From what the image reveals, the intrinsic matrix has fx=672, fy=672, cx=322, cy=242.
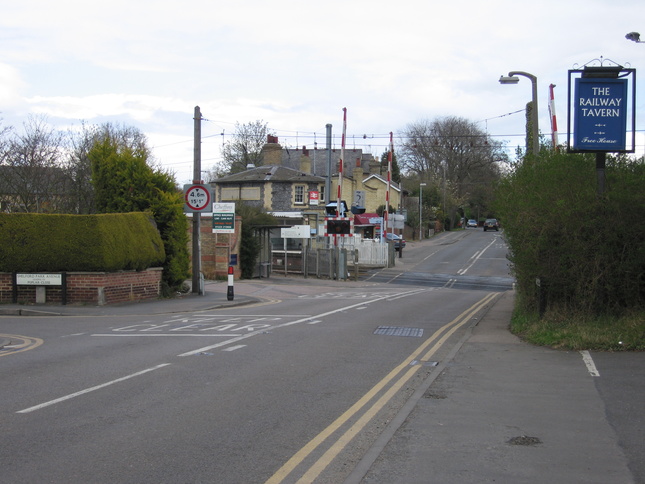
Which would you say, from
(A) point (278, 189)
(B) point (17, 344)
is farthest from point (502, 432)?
(A) point (278, 189)

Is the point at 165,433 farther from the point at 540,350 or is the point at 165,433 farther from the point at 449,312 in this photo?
the point at 449,312

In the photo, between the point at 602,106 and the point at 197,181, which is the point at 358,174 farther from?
the point at 602,106

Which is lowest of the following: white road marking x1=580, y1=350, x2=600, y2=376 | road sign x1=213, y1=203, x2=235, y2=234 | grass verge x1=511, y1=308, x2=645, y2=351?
white road marking x1=580, y1=350, x2=600, y2=376

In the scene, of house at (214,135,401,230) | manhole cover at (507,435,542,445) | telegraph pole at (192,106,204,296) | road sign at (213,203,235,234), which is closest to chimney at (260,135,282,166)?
house at (214,135,401,230)

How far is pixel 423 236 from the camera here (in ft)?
289

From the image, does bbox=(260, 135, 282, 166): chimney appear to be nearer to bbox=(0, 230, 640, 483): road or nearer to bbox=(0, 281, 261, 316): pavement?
bbox=(0, 281, 261, 316): pavement

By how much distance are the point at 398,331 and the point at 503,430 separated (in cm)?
801

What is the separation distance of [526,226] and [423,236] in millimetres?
75028

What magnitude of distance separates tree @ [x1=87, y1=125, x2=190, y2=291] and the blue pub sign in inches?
576

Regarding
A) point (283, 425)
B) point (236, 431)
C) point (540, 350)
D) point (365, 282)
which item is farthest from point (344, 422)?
point (365, 282)

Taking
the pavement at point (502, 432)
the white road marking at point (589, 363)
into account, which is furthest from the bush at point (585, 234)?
the pavement at point (502, 432)

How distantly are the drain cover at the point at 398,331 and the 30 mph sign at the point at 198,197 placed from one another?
10.1 meters

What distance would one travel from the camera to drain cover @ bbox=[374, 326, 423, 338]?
47.0 feet

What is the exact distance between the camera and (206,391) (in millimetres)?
8477
